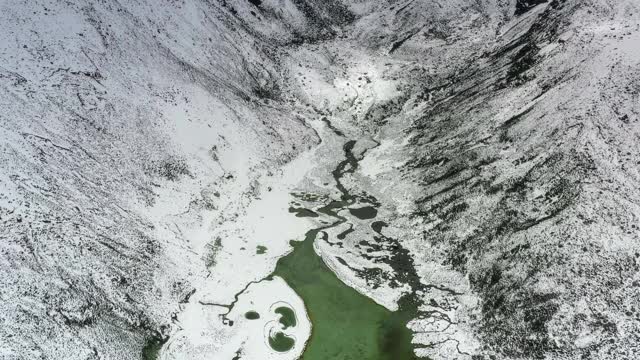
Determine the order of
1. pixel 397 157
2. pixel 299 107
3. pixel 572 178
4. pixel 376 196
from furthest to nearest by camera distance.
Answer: pixel 299 107, pixel 397 157, pixel 376 196, pixel 572 178

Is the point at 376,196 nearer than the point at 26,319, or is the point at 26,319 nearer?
the point at 26,319

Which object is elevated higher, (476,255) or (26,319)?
(476,255)

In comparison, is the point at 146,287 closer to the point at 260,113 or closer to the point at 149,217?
the point at 149,217

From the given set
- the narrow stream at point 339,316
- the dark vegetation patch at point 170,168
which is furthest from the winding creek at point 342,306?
the dark vegetation patch at point 170,168

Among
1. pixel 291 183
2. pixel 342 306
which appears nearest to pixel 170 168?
pixel 291 183

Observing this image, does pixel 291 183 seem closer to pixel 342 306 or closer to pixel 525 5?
pixel 342 306

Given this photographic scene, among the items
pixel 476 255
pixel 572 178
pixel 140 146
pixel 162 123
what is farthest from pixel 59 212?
pixel 572 178

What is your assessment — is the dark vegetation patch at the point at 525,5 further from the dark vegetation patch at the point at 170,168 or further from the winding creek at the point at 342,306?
the dark vegetation patch at the point at 170,168
